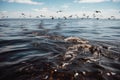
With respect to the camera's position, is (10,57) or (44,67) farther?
(10,57)

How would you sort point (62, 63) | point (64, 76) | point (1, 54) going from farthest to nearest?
point (1, 54) → point (62, 63) → point (64, 76)

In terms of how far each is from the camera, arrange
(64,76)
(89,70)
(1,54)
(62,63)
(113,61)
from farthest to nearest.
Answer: (1,54)
(113,61)
(62,63)
(89,70)
(64,76)

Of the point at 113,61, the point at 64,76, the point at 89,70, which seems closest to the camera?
the point at 64,76

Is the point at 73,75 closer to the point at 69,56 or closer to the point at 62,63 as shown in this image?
the point at 62,63

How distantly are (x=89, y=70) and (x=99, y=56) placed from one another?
2.49 metres

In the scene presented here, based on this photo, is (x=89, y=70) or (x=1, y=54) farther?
(x=1, y=54)

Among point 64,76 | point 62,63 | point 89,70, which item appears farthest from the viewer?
point 62,63

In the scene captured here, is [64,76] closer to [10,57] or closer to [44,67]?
[44,67]

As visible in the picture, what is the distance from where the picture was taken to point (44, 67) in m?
6.53

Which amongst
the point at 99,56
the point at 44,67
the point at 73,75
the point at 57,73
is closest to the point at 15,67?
the point at 44,67

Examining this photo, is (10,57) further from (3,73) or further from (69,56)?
(69,56)

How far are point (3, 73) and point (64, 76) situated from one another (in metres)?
2.49

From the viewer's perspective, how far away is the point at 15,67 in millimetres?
6570

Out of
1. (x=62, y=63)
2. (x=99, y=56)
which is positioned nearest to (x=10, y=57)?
(x=62, y=63)
